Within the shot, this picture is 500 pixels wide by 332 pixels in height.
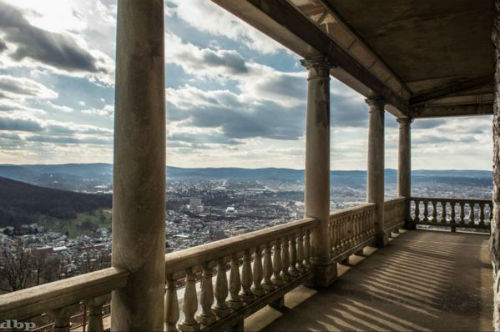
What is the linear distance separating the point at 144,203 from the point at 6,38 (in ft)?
10.8

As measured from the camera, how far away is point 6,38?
4422 mm

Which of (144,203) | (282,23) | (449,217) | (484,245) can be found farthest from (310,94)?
(449,217)

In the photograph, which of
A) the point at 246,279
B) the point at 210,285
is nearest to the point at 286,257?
the point at 246,279

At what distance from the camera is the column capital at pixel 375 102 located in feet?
30.9

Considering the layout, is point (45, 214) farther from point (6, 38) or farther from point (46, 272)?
point (6, 38)

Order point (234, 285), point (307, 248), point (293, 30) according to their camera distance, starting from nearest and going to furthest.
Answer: point (234, 285) < point (293, 30) < point (307, 248)

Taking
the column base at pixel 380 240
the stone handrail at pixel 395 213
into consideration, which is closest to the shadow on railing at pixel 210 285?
the column base at pixel 380 240

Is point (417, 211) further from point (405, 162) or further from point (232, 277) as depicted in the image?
point (232, 277)

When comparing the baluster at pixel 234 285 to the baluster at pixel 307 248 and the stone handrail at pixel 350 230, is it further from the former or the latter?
the stone handrail at pixel 350 230

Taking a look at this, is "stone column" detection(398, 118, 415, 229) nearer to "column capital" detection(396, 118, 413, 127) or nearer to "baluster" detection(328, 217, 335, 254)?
"column capital" detection(396, 118, 413, 127)

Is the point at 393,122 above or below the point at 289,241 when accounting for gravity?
above

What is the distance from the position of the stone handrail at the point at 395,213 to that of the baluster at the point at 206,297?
8.07 meters

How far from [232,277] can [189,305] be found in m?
0.77

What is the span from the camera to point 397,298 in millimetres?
5527
